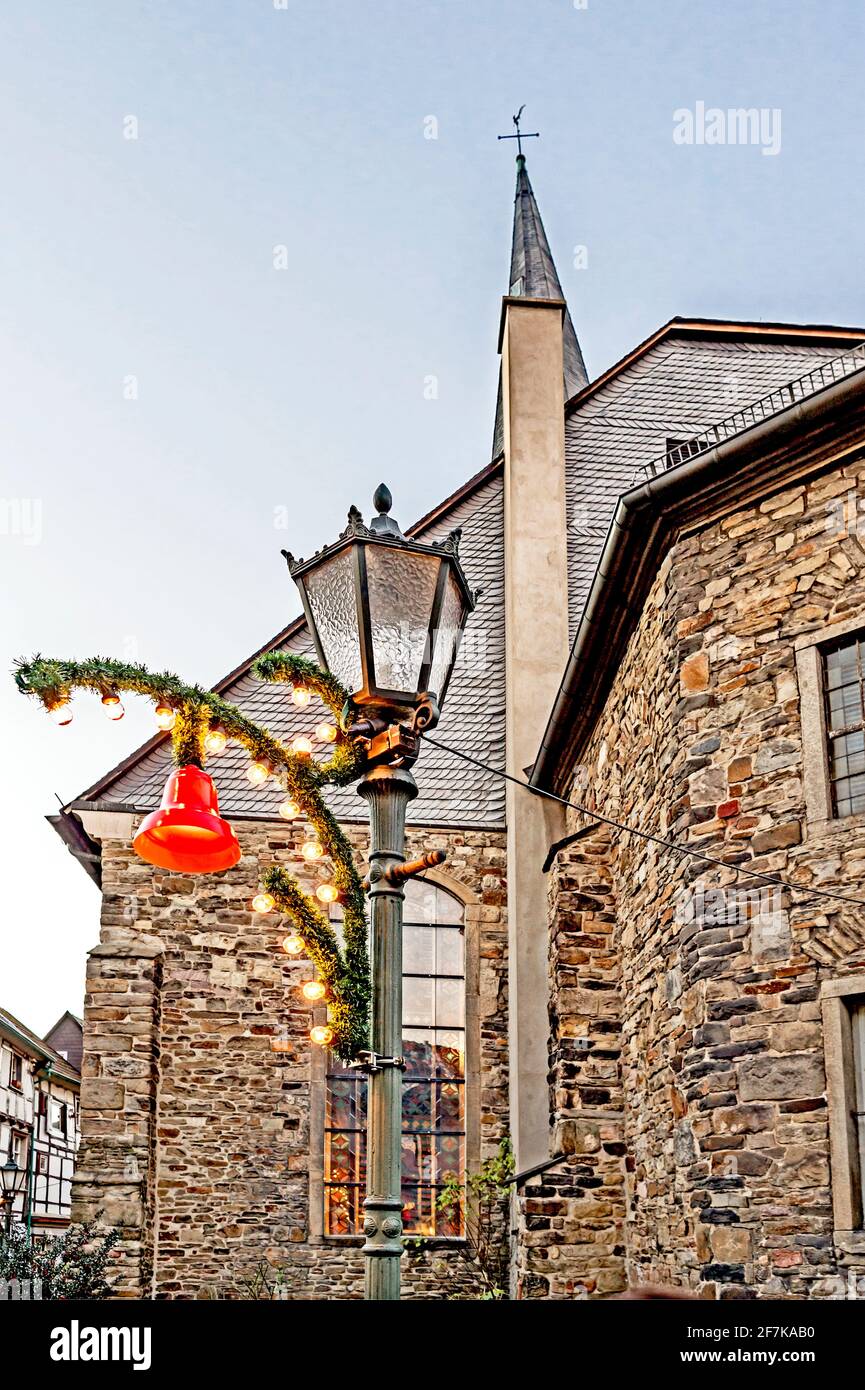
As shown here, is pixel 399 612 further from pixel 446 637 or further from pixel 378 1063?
pixel 378 1063

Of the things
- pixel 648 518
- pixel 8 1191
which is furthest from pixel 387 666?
pixel 8 1191

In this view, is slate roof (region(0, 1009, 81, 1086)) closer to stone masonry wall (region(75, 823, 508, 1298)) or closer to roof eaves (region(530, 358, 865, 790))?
stone masonry wall (region(75, 823, 508, 1298))

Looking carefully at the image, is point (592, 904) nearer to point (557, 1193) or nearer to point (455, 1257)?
point (557, 1193)

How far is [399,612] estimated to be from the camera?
15.3 feet

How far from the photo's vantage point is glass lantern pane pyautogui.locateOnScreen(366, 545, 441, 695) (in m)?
4.61

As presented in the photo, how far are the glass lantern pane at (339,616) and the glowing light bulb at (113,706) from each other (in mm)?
1514

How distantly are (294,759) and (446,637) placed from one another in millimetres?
1750

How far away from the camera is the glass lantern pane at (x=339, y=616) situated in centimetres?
464

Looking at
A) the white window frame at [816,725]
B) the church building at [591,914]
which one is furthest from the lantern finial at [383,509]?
the white window frame at [816,725]

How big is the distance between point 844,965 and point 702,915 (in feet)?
3.34

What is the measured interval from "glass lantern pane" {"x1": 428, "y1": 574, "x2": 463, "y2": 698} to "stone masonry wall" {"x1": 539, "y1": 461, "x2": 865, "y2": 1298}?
3.62 metres

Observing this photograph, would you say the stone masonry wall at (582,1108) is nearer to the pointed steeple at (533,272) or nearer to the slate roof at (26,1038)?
the pointed steeple at (533,272)

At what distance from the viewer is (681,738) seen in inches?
344

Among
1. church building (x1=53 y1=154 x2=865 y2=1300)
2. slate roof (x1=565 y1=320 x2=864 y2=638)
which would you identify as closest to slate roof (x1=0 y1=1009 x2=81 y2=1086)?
church building (x1=53 y1=154 x2=865 y2=1300)
